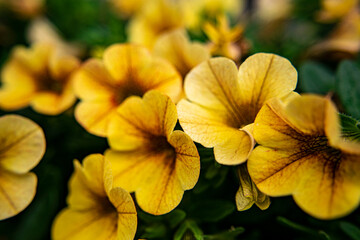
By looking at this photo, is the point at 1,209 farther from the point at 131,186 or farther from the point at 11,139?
the point at 131,186

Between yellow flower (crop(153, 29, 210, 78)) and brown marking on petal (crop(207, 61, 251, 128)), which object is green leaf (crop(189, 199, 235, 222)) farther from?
yellow flower (crop(153, 29, 210, 78))

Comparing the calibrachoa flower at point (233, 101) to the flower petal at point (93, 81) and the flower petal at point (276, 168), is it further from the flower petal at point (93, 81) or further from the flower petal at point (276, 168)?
the flower petal at point (93, 81)

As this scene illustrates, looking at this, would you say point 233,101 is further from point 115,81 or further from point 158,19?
point 158,19

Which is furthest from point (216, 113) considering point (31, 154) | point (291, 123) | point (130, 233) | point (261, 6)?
point (261, 6)

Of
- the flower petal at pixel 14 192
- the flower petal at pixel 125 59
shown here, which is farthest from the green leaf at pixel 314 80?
the flower petal at pixel 14 192

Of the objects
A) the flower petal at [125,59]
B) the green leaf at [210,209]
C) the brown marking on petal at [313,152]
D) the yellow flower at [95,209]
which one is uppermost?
the flower petal at [125,59]

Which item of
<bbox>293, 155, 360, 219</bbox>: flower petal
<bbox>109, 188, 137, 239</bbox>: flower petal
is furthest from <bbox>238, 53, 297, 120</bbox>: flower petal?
<bbox>109, 188, 137, 239</bbox>: flower petal
